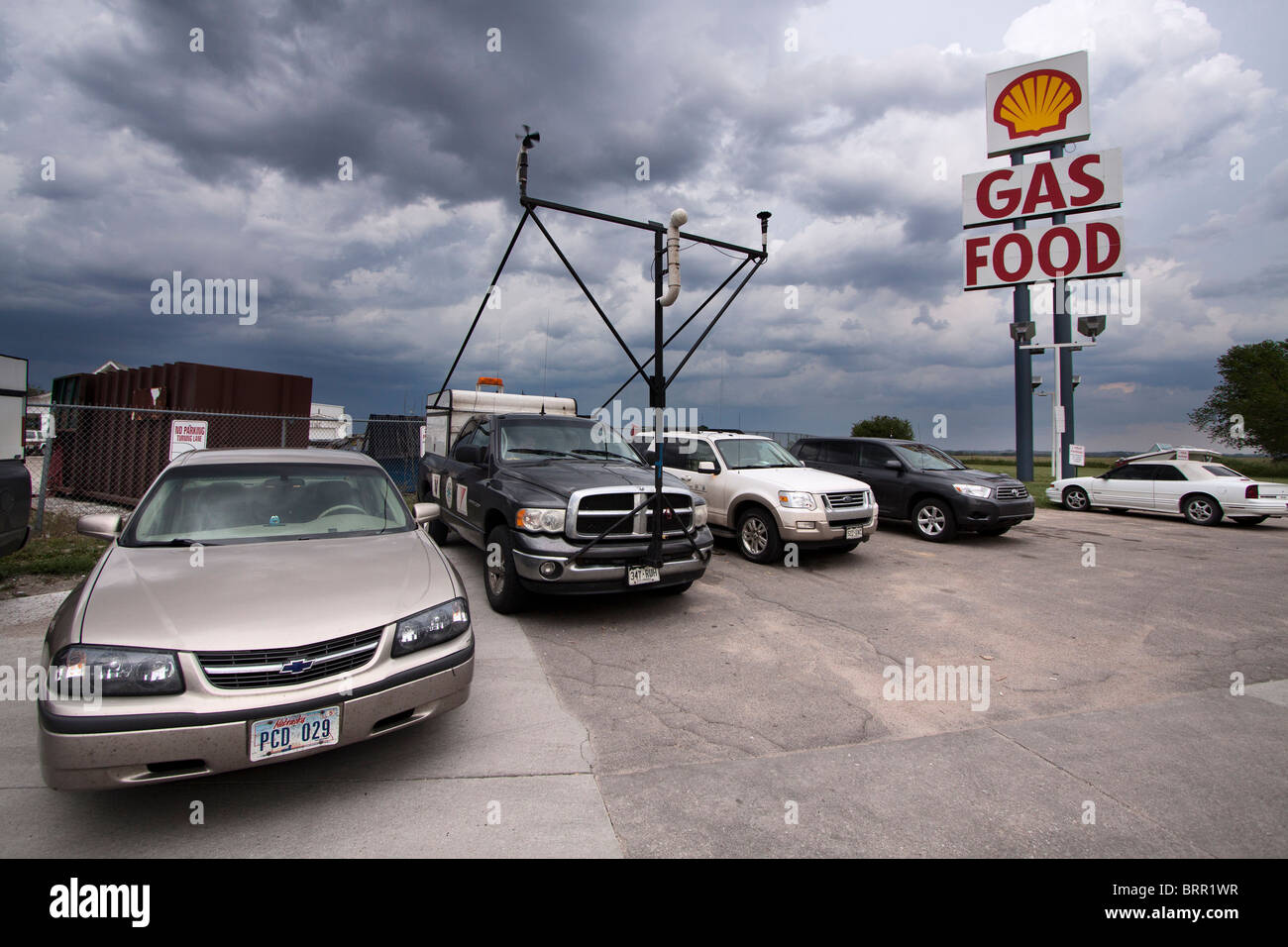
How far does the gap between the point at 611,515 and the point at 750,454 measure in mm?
4207

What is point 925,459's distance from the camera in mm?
10688

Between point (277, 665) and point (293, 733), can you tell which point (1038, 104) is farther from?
point (293, 733)

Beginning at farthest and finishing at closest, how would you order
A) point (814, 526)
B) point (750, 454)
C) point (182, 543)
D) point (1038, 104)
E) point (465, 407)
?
1. point (1038, 104)
2. point (465, 407)
3. point (750, 454)
4. point (814, 526)
5. point (182, 543)

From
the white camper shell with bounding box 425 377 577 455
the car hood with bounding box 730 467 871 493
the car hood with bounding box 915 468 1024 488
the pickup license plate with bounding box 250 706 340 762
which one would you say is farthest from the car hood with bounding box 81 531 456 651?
the car hood with bounding box 915 468 1024 488

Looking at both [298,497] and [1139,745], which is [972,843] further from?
[298,497]

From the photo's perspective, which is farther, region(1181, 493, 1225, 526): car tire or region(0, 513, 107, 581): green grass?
region(1181, 493, 1225, 526): car tire

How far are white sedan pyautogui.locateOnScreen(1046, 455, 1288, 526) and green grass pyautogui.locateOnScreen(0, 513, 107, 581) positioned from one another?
18537 millimetres

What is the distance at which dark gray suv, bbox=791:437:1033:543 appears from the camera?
9.51 metres

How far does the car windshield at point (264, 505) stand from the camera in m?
3.52

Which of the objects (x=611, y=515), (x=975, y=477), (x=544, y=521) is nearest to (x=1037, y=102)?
(x=975, y=477)

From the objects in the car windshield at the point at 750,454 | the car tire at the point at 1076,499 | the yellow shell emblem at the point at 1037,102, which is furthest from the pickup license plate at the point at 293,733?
the yellow shell emblem at the point at 1037,102

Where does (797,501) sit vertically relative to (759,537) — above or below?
above

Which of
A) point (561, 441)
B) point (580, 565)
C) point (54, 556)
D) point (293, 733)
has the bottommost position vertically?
point (293, 733)

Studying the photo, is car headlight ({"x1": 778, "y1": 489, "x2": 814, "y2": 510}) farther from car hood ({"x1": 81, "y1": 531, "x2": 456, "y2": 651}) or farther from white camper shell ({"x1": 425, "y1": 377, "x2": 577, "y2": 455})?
car hood ({"x1": 81, "y1": 531, "x2": 456, "y2": 651})
